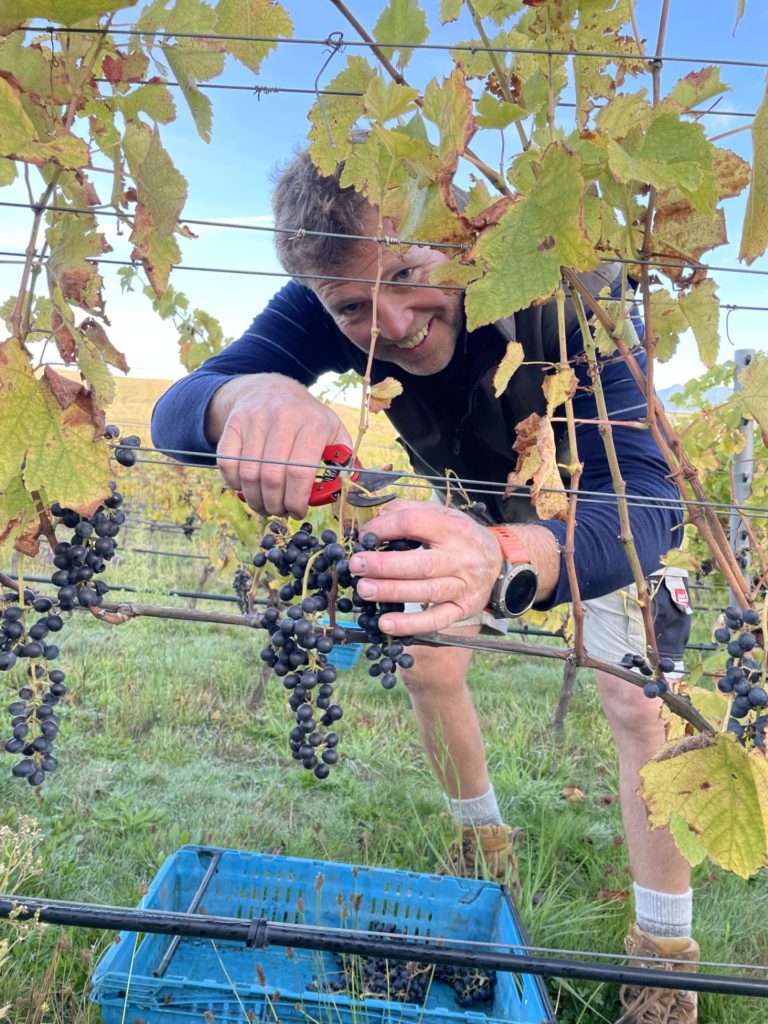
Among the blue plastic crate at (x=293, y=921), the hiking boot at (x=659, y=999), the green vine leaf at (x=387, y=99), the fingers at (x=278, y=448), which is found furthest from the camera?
the hiking boot at (x=659, y=999)

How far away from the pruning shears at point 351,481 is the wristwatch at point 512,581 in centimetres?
26

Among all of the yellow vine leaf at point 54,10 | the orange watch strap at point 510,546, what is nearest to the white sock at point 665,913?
the orange watch strap at point 510,546

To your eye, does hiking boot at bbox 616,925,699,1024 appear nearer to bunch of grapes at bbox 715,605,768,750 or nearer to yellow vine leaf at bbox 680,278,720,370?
bunch of grapes at bbox 715,605,768,750

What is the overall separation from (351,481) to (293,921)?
155 cm

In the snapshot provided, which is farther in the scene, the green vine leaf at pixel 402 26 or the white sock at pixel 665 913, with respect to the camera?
the white sock at pixel 665 913

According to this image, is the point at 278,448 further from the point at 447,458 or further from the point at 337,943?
the point at 447,458

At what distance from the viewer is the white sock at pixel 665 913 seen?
219 cm

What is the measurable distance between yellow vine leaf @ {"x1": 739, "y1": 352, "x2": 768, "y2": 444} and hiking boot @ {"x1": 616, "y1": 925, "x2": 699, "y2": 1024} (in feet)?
4.70

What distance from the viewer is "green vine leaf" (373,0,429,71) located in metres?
1.24

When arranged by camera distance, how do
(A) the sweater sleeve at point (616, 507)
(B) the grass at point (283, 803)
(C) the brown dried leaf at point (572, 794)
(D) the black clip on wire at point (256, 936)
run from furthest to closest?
1. (C) the brown dried leaf at point (572, 794)
2. (B) the grass at point (283, 803)
3. (A) the sweater sleeve at point (616, 507)
4. (D) the black clip on wire at point (256, 936)

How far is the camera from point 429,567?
1.32 m

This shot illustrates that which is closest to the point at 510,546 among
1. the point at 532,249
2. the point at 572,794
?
the point at 532,249

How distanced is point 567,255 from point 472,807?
2233mm

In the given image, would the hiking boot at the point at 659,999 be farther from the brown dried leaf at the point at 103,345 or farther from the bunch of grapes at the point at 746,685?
the brown dried leaf at the point at 103,345
